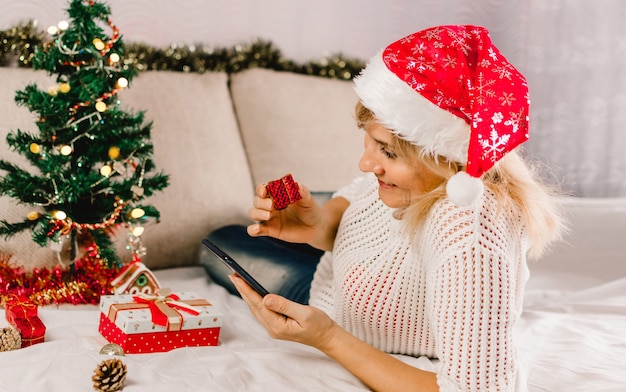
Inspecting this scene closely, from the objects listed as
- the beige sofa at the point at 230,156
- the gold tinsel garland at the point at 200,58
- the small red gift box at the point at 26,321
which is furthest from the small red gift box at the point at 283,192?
the gold tinsel garland at the point at 200,58

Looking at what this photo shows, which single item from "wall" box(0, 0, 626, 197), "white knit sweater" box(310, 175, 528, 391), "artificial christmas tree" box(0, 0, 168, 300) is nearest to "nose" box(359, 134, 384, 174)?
"white knit sweater" box(310, 175, 528, 391)

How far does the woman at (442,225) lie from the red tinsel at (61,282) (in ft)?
1.73

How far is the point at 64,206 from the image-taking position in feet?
5.16

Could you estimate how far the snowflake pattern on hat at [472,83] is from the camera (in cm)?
104

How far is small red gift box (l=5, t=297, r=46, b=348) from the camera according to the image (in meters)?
1.27

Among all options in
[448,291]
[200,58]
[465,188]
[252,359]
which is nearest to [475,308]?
[448,291]

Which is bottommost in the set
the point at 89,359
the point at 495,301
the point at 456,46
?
the point at 89,359

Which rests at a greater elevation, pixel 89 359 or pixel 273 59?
pixel 273 59

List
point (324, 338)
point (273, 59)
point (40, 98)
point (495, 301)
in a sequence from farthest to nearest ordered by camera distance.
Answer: point (273, 59)
point (40, 98)
point (324, 338)
point (495, 301)

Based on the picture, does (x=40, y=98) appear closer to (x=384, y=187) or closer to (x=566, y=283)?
(x=384, y=187)

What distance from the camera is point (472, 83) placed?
109 centimetres

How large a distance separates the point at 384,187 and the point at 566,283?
999 millimetres

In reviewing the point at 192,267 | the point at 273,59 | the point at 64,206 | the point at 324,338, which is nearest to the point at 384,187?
the point at 324,338

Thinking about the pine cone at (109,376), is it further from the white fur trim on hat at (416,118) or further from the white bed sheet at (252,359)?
the white fur trim on hat at (416,118)
